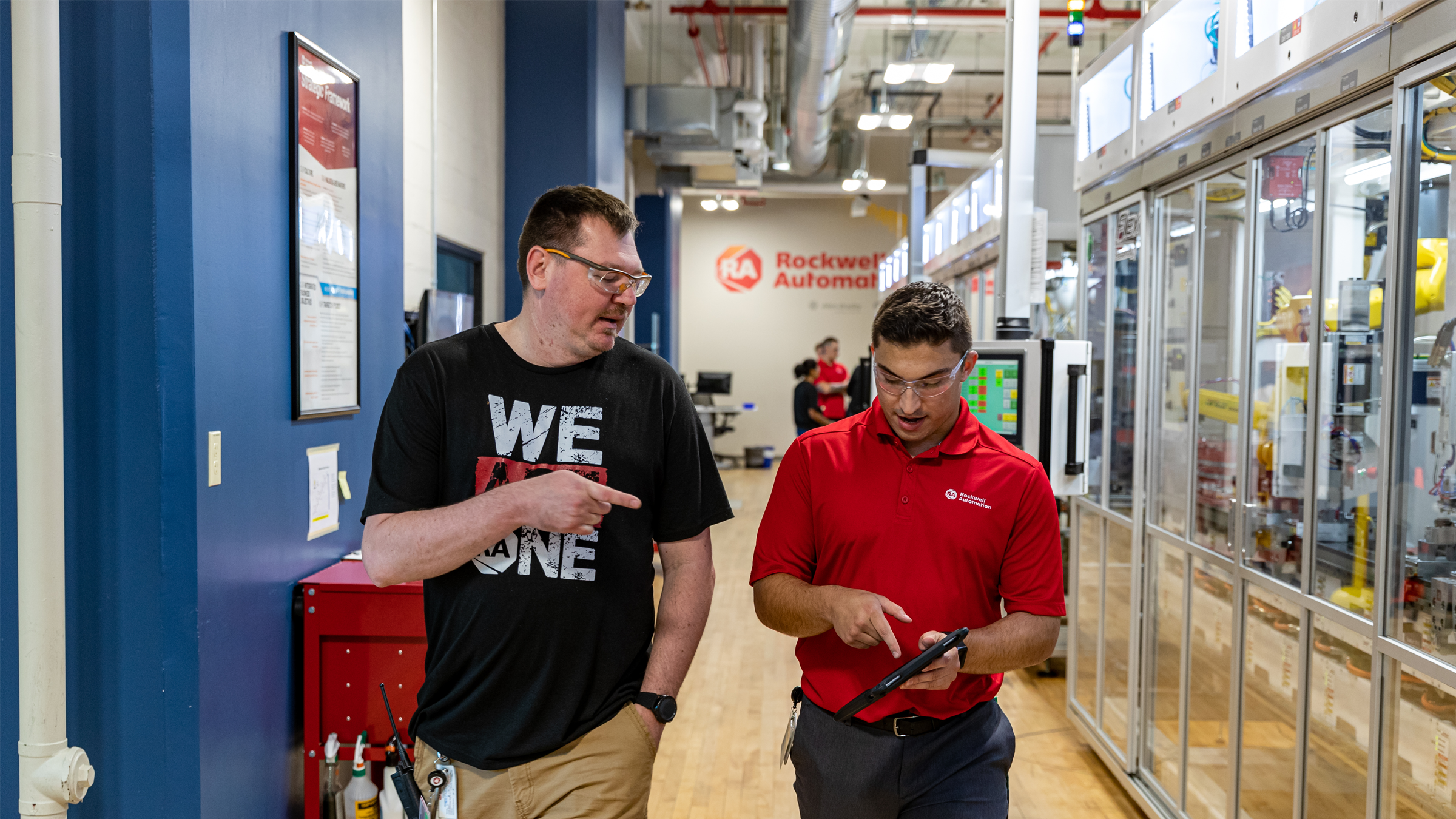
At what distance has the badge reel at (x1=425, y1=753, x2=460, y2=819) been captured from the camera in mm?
1701

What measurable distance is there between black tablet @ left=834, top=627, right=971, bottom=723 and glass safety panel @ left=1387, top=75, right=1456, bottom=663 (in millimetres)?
1193

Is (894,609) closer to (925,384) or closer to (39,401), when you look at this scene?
(925,384)

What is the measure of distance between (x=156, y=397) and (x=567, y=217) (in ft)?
3.19

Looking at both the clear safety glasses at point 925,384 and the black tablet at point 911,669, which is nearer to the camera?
the black tablet at point 911,669

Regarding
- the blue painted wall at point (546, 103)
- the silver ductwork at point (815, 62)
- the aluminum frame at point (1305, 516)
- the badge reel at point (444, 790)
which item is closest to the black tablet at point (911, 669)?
the badge reel at point (444, 790)

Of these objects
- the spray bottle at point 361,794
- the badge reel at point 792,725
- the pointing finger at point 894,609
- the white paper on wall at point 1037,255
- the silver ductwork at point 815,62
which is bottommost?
the spray bottle at point 361,794

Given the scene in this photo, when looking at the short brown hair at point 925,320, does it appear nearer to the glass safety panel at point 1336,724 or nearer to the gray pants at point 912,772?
the gray pants at point 912,772

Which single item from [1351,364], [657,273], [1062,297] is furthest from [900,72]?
[657,273]

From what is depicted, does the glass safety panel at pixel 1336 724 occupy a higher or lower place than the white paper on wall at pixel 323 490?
lower

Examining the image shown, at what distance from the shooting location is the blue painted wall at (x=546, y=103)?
652cm

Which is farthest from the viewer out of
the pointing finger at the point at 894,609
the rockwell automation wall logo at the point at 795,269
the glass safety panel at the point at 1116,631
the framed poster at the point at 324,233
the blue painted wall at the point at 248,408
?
the rockwell automation wall logo at the point at 795,269

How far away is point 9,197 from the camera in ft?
6.36

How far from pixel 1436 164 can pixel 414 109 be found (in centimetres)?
413

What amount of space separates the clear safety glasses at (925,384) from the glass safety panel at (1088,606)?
2781 millimetres
